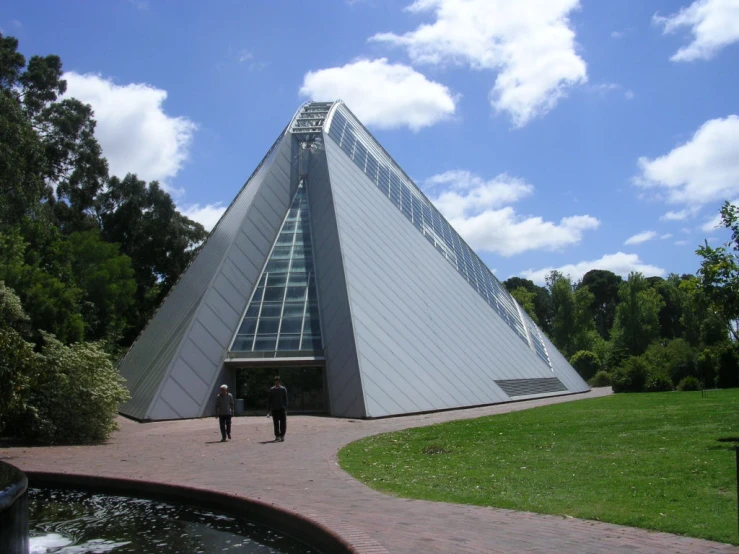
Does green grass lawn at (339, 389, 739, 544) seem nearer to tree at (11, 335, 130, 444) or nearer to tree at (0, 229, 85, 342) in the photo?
tree at (11, 335, 130, 444)

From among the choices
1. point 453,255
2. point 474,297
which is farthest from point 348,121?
point 474,297

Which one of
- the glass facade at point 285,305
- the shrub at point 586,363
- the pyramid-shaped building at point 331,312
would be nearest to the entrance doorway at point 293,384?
the pyramid-shaped building at point 331,312

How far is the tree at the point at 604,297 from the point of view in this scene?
109000 mm

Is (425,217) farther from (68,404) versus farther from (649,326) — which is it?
(649,326)

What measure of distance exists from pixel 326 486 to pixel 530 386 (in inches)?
855

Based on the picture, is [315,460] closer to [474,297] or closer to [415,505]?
[415,505]

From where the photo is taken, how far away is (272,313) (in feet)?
80.6

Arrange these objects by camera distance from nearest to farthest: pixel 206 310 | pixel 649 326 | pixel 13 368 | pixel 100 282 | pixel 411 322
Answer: pixel 13 368 < pixel 206 310 < pixel 411 322 < pixel 100 282 < pixel 649 326

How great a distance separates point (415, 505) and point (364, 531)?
1.49m

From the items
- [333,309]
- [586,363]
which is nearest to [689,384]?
[333,309]

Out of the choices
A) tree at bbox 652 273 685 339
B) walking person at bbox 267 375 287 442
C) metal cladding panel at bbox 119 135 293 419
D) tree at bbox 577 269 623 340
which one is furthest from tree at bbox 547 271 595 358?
walking person at bbox 267 375 287 442

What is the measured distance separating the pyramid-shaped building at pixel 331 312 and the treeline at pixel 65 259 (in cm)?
397

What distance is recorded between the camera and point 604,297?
10969cm

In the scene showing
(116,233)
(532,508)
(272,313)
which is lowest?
(532,508)
